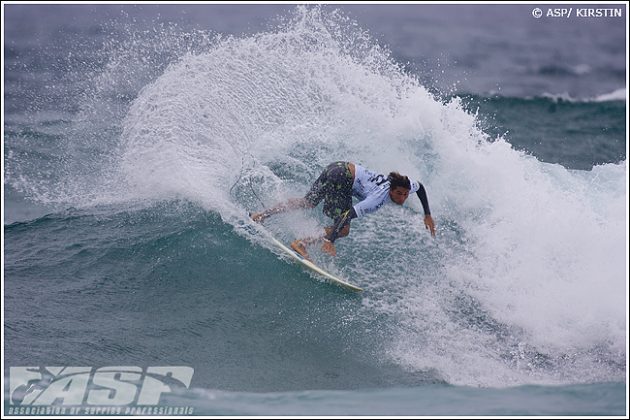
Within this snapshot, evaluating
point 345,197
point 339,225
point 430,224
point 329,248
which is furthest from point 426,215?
point 329,248

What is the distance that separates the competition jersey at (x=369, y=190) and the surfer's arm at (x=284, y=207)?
26.4 inches

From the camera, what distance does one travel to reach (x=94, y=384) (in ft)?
24.1

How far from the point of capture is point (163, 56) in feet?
58.3

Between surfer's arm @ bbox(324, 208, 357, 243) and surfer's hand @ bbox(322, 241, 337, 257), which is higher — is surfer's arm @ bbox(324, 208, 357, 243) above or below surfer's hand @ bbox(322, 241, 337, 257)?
above

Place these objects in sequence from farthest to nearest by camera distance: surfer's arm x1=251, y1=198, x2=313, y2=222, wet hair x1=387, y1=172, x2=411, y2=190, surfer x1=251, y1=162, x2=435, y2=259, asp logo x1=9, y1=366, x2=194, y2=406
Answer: surfer's arm x1=251, y1=198, x2=313, y2=222 → surfer x1=251, y1=162, x2=435, y2=259 → wet hair x1=387, y1=172, x2=411, y2=190 → asp logo x1=9, y1=366, x2=194, y2=406

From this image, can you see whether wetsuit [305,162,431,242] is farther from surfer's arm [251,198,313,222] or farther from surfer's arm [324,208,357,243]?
surfer's arm [251,198,313,222]

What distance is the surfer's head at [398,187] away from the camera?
29.5 feet

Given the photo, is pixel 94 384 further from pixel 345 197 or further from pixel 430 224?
pixel 430 224

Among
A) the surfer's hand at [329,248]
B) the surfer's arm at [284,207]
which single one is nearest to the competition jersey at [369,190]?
the surfer's hand at [329,248]

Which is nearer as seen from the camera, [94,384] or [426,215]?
[94,384]

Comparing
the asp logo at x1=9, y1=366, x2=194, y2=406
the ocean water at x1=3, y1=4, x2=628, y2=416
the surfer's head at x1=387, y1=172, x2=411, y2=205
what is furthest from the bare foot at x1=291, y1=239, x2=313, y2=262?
the asp logo at x1=9, y1=366, x2=194, y2=406

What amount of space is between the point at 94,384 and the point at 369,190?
4.09m

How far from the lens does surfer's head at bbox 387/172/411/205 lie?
8992 millimetres

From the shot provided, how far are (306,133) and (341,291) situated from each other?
3.33 meters
